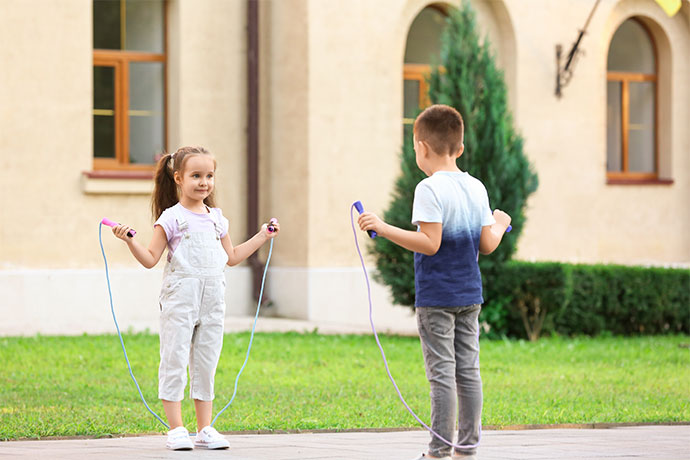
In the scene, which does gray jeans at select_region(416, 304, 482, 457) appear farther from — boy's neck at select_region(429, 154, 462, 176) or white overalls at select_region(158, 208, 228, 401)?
white overalls at select_region(158, 208, 228, 401)

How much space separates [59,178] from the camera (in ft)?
46.2

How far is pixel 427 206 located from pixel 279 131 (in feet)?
33.1

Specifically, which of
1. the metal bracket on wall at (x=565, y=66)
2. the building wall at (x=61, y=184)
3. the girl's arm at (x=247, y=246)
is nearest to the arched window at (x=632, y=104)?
the metal bracket on wall at (x=565, y=66)

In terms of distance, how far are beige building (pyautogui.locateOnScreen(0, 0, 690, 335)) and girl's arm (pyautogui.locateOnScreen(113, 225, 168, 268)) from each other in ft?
25.8

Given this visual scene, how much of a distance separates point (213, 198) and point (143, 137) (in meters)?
9.09

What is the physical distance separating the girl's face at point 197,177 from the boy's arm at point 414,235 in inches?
47.0

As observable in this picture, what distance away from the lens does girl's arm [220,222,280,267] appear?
19.2 ft

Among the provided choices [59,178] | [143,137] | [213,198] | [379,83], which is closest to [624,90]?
[379,83]

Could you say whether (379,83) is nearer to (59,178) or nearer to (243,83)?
(243,83)

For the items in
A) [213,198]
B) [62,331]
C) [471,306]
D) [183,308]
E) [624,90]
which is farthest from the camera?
[624,90]

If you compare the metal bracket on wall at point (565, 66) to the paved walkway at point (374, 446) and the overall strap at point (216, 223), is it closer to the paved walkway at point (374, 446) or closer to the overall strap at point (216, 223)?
the paved walkway at point (374, 446)

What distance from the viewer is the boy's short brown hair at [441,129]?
523 cm

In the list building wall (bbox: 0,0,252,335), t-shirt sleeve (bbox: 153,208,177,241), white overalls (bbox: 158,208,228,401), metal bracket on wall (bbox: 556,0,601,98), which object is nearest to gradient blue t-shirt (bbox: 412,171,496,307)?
white overalls (bbox: 158,208,228,401)

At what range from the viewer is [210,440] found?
5684 mm
